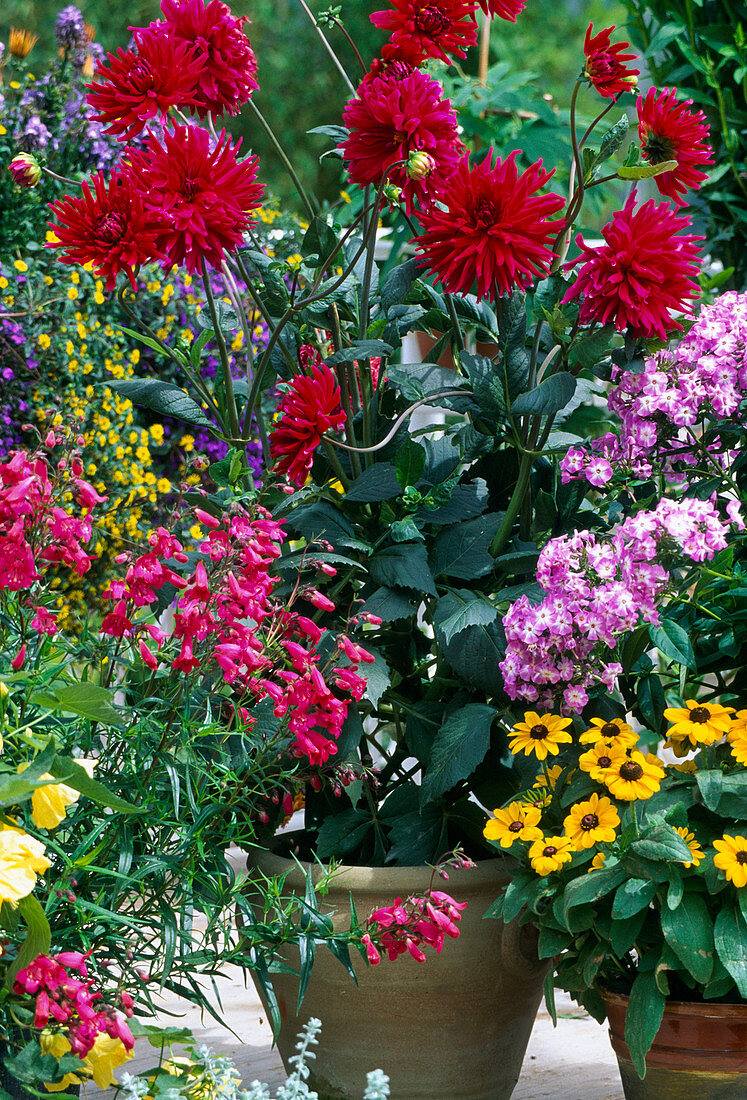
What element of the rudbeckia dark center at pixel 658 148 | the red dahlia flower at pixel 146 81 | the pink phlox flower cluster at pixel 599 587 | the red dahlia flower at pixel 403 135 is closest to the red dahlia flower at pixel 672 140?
the rudbeckia dark center at pixel 658 148

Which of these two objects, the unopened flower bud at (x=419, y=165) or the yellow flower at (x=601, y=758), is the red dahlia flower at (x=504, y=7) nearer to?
the unopened flower bud at (x=419, y=165)

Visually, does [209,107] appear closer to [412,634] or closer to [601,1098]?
[412,634]

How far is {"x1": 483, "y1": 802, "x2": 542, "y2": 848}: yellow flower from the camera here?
108 centimetres

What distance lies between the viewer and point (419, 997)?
1153mm

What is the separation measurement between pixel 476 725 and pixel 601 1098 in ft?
1.61

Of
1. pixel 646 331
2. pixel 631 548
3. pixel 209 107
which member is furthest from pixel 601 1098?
pixel 209 107

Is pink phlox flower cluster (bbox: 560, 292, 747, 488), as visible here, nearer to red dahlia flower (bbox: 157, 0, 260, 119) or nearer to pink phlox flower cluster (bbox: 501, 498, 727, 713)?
pink phlox flower cluster (bbox: 501, 498, 727, 713)

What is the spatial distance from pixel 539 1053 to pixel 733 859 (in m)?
0.59

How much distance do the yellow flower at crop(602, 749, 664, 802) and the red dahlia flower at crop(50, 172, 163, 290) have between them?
2.12ft

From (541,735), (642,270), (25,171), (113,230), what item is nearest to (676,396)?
(642,270)

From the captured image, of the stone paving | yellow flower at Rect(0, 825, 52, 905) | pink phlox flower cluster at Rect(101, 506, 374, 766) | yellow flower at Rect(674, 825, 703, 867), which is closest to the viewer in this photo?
yellow flower at Rect(0, 825, 52, 905)

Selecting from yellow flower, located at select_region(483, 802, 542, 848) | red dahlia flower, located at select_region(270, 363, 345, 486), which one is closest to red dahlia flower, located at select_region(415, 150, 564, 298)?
red dahlia flower, located at select_region(270, 363, 345, 486)

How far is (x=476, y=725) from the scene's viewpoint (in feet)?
3.77

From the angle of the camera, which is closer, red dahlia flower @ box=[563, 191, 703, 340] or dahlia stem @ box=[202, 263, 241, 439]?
red dahlia flower @ box=[563, 191, 703, 340]
